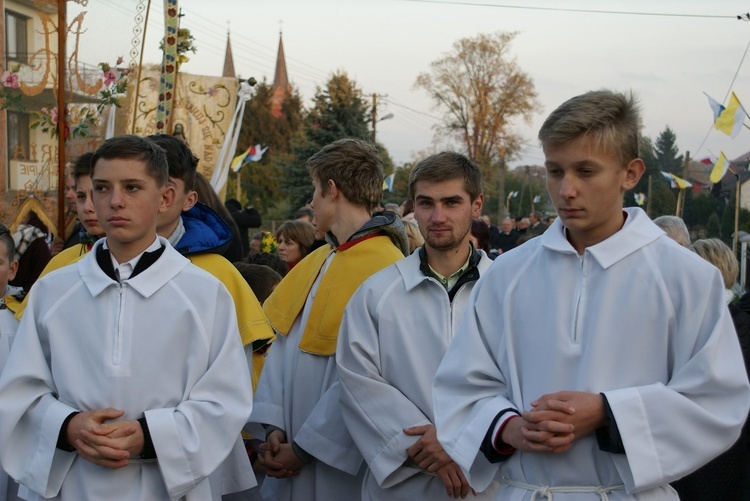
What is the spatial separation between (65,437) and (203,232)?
1.32 meters

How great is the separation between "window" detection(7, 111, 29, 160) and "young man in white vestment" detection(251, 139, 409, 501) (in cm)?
180

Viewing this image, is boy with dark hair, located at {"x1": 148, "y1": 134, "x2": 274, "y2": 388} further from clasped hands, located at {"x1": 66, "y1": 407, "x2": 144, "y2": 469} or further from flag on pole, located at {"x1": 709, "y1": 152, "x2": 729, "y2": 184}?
flag on pole, located at {"x1": 709, "y1": 152, "x2": 729, "y2": 184}

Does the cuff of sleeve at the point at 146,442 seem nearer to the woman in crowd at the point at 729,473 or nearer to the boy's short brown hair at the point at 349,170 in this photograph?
the boy's short brown hair at the point at 349,170

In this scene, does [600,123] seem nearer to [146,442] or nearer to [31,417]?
[146,442]

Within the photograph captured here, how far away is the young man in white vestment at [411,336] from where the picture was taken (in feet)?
13.6

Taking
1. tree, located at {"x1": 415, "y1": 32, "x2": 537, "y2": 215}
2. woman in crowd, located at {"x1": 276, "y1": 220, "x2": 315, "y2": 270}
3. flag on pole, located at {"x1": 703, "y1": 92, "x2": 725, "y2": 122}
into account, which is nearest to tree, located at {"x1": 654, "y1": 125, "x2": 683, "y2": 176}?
tree, located at {"x1": 415, "y1": 32, "x2": 537, "y2": 215}

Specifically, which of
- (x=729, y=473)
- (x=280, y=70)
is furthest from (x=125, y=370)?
(x=280, y=70)

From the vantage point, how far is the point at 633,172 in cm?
306

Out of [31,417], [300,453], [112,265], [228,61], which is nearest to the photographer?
[31,417]

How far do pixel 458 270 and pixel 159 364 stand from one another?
145cm

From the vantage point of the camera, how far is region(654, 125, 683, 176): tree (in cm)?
5519

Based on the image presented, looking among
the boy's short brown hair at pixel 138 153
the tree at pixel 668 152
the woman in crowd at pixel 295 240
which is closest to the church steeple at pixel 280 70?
the tree at pixel 668 152

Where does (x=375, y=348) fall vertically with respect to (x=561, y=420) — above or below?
below

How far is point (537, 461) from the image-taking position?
3.02 metres
